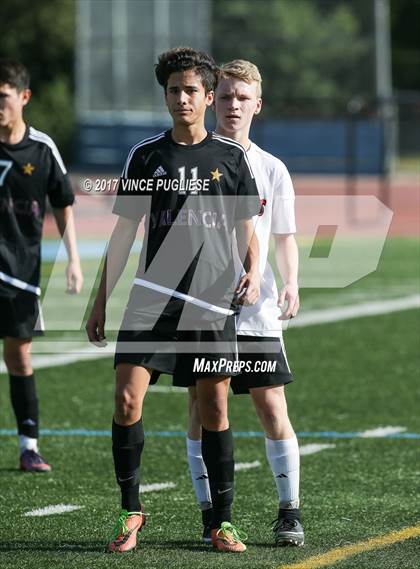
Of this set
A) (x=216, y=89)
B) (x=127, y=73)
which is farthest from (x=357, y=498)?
(x=127, y=73)

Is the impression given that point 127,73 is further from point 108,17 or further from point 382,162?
point 382,162

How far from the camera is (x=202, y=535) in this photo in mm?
5785

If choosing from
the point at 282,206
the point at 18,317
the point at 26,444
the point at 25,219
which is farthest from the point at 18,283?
the point at 282,206

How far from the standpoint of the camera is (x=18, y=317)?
7352 millimetres

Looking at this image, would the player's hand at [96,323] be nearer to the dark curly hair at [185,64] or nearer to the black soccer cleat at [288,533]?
the dark curly hair at [185,64]

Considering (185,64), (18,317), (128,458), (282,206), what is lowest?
(128,458)

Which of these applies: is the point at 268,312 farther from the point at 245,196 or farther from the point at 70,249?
the point at 70,249

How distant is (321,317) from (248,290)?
8157mm

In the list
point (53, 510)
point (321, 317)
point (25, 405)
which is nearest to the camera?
point (53, 510)

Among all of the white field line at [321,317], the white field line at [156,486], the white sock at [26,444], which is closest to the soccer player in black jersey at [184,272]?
the white field line at [156,486]

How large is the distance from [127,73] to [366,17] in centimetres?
728

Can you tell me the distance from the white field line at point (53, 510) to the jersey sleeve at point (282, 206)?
165cm

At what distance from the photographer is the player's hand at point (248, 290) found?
5309 millimetres

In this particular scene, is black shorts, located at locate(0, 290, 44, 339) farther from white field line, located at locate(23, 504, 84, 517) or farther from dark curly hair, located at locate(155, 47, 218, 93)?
dark curly hair, located at locate(155, 47, 218, 93)
